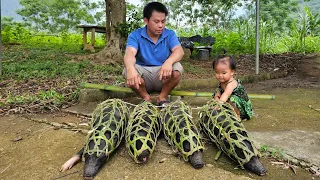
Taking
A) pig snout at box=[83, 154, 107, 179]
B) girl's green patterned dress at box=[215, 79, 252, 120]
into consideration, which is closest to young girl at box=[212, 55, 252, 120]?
girl's green patterned dress at box=[215, 79, 252, 120]

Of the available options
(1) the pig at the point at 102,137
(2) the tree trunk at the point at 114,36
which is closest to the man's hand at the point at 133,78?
(1) the pig at the point at 102,137

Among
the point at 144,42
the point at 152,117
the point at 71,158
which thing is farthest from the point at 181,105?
the point at 144,42

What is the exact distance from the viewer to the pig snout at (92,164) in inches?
65.5

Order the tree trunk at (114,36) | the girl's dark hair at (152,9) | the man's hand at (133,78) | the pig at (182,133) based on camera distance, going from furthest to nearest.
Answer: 1. the tree trunk at (114,36)
2. the girl's dark hair at (152,9)
3. the man's hand at (133,78)
4. the pig at (182,133)

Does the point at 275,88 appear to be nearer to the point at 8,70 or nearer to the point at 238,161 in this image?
the point at 238,161

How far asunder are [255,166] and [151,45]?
1600 millimetres

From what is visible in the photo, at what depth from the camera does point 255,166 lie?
1.69m

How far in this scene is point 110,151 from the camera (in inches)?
71.8

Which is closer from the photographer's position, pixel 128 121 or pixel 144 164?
pixel 144 164

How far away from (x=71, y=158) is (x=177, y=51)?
1446 millimetres

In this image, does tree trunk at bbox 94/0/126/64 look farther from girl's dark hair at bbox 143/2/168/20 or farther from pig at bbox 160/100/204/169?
pig at bbox 160/100/204/169

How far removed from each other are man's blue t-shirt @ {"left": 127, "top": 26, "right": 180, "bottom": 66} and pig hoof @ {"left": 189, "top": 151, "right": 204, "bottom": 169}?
4.58ft

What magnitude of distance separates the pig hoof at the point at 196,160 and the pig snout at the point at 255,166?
249 millimetres

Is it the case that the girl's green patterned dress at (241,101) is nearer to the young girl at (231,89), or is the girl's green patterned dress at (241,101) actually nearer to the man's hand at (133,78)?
the young girl at (231,89)
